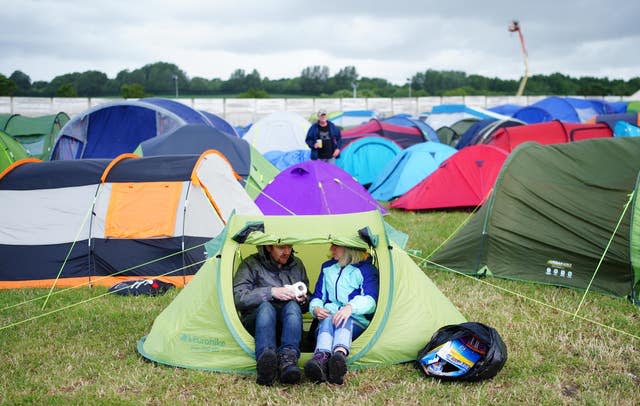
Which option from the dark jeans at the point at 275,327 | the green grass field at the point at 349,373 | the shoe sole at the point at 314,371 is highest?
the dark jeans at the point at 275,327

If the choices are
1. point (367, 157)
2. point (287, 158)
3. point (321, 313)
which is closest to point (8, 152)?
point (287, 158)

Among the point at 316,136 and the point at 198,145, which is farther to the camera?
the point at 316,136

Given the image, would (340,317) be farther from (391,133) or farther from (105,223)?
(391,133)

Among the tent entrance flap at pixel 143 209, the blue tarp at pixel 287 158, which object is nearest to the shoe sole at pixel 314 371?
the tent entrance flap at pixel 143 209

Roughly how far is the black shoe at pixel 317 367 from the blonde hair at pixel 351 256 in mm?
793

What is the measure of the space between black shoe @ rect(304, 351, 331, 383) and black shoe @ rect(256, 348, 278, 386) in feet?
0.69

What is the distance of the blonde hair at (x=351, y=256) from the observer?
4809 mm

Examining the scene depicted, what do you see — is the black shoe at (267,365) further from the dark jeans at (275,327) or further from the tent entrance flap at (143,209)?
the tent entrance flap at (143,209)

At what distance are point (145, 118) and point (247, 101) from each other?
24.8 meters

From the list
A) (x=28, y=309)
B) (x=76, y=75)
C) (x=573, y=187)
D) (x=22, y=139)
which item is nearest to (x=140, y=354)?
(x=28, y=309)

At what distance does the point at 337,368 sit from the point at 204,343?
3.39ft

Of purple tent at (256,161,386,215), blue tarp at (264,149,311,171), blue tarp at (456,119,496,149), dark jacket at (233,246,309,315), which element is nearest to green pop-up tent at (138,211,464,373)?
dark jacket at (233,246,309,315)

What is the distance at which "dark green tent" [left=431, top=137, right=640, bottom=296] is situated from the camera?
6340 millimetres

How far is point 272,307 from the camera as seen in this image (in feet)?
14.9
